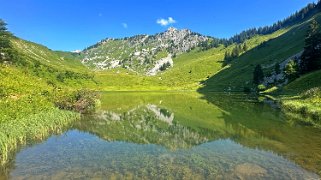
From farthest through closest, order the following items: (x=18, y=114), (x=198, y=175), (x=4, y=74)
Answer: (x=4, y=74) → (x=18, y=114) → (x=198, y=175)

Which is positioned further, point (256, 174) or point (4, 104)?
point (4, 104)

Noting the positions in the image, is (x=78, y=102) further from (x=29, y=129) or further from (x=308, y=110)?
(x=308, y=110)

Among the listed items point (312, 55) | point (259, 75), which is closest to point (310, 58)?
point (312, 55)

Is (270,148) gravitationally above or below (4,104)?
below

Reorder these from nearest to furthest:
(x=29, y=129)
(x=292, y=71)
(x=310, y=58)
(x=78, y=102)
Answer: (x=29, y=129) → (x=78, y=102) → (x=310, y=58) → (x=292, y=71)

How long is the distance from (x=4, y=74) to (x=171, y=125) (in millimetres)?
44091

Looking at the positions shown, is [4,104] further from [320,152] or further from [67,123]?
[320,152]

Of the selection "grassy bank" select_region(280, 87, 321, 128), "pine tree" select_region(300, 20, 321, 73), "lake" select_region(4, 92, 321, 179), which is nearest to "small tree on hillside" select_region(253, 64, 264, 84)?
"pine tree" select_region(300, 20, 321, 73)

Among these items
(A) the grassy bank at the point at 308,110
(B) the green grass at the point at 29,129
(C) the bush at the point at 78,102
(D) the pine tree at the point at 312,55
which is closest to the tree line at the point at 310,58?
(D) the pine tree at the point at 312,55

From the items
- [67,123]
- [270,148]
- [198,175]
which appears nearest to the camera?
[198,175]

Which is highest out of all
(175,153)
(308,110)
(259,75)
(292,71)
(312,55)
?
(312,55)

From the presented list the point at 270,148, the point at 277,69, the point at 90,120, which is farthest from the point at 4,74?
the point at 277,69

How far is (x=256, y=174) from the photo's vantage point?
22.7m

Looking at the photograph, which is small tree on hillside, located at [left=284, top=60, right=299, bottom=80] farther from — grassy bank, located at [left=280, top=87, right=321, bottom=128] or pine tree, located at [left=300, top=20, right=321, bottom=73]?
grassy bank, located at [left=280, top=87, right=321, bottom=128]
